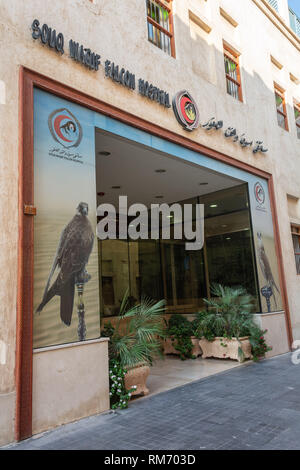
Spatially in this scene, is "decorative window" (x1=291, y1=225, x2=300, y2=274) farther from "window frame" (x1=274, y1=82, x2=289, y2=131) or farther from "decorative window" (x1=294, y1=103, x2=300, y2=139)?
"decorative window" (x1=294, y1=103, x2=300, y2=139)

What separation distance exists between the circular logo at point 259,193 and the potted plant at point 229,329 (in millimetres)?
2548

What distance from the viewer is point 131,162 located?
8.05 metres

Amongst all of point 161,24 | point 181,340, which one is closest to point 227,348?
point 181,340

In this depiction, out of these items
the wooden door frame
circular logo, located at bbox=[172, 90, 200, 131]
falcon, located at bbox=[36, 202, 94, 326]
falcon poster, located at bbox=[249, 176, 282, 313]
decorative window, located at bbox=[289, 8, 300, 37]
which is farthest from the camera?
decorative window, located at bbox=[289, 8, 300, 37]

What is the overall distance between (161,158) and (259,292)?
4.23 meters

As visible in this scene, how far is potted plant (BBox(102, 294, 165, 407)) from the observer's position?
18.1ft

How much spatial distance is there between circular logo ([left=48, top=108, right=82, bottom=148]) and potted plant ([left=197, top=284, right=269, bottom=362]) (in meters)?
5.48

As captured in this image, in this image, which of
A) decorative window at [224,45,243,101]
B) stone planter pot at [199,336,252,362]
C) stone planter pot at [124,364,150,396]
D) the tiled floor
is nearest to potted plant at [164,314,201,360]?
the tiled floor

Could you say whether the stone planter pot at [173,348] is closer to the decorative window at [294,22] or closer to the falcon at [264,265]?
the falcon at [264,265]

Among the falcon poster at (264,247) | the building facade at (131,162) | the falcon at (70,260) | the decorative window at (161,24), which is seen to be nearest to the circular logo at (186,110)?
the building facade at (131,162)

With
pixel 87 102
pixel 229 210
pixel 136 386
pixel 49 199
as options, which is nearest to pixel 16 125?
pixel 49 199

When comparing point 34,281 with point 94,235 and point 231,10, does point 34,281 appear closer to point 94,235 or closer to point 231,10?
point 94,235

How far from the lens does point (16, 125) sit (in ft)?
15.6

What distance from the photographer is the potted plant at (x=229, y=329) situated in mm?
8680
